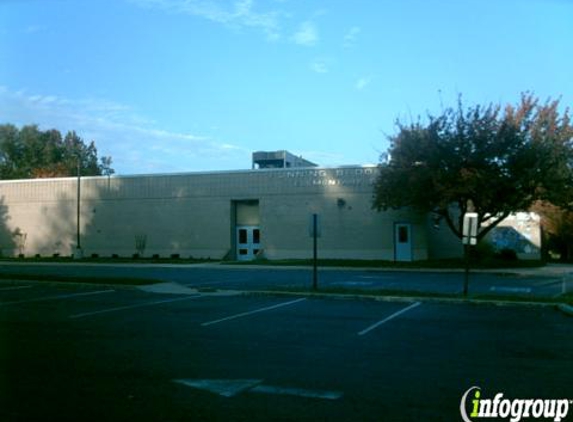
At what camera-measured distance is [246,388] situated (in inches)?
282

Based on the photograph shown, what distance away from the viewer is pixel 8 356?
9.03 m

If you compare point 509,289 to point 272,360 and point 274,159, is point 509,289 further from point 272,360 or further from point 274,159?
point 274,159

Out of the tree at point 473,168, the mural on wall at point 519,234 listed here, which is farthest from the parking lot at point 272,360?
the mural on wall at point 519,234

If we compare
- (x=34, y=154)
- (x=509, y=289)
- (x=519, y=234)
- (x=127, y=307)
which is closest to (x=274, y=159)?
(x=519, y=234)

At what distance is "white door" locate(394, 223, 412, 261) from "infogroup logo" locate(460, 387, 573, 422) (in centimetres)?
3079

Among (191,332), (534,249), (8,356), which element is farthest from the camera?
(534,249)

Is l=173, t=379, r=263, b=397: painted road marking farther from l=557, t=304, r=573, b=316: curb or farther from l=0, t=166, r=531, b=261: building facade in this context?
l=0, t=166, r=531, b=261: building facade

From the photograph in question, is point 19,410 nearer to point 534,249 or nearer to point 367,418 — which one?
point 367,418

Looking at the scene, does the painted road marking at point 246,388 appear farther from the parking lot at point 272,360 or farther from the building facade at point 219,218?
the building facade at point 219,218

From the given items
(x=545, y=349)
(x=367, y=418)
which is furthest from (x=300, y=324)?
(x=367, y=418)

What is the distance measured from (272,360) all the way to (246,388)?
1.63m

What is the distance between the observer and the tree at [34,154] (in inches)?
2916

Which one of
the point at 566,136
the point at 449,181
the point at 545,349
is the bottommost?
the point at 545,349

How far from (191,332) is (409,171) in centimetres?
2238
